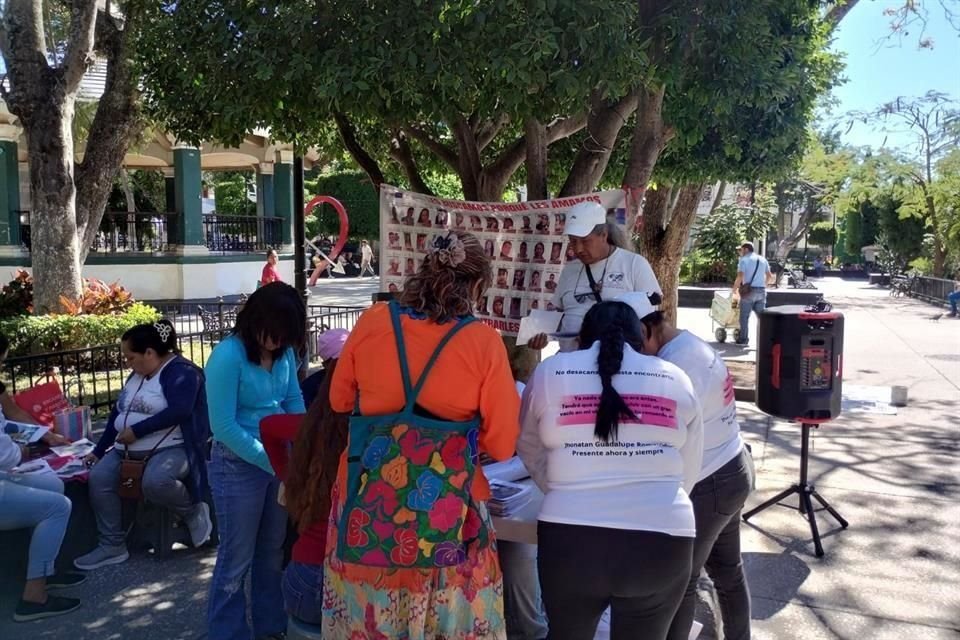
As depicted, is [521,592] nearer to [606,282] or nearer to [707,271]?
[606,282]

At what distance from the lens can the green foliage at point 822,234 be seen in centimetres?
6112

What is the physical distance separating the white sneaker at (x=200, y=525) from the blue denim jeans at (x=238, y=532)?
1.22 m

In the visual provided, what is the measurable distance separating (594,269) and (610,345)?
7.23 ft

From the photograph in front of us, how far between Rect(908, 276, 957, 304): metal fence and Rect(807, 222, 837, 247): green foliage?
116ft

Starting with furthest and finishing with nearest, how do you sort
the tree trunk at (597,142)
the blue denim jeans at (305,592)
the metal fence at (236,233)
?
the metal fence at (236,233)
the tree trunk at (597,142)
the blue denim jeans at (305,592)

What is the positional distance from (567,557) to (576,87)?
10.2 ft

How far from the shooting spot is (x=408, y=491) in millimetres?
2354

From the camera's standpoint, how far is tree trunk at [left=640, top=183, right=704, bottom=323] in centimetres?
873

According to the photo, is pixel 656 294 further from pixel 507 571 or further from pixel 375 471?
pixel 375 471

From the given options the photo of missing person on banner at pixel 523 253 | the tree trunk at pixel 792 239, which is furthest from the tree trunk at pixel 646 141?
the tree trunk at pixel 792 239

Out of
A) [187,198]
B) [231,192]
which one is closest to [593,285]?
[187,198]

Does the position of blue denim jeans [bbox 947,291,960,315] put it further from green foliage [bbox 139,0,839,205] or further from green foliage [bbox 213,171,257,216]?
green foliage [bbox 213,171,257,216]

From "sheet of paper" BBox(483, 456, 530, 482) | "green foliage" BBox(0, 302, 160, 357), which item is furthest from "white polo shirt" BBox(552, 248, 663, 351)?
"green foliage" BBox(0, 302, 160, 357)

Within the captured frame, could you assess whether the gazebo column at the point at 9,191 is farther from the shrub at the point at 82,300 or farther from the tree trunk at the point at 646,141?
the tree trunk at the point at 646,141
